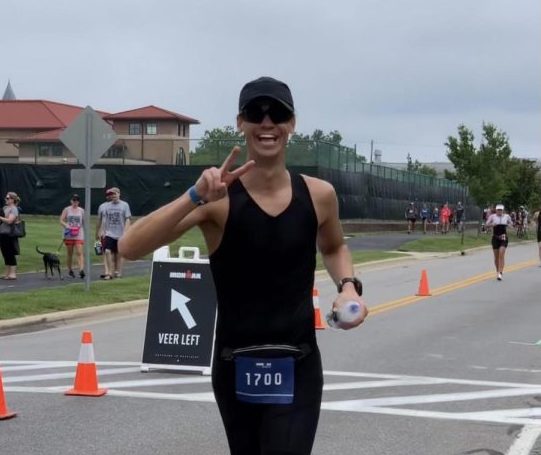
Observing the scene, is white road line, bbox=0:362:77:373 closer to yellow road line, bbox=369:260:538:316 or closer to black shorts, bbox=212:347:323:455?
yellow road line, bbox=369:260:538:316

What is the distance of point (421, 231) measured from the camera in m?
58.5

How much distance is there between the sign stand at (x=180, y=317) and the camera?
31.0 feet

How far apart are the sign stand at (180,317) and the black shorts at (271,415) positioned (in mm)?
5721

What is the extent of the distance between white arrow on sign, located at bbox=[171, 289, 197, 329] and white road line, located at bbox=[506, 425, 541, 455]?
361 centimetres

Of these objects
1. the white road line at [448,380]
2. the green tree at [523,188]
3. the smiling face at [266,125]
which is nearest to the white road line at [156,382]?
the white road line at [448,380]

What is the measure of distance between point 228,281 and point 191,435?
3.60 m

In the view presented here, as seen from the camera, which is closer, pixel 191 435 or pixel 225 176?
pixel 225 176

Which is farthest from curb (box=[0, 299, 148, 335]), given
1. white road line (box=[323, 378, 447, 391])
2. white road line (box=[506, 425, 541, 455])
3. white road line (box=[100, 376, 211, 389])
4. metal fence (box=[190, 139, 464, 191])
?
metal fence (box=[190, 139, 464, 191])

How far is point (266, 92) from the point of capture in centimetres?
364

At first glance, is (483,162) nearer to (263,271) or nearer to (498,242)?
(498,242)

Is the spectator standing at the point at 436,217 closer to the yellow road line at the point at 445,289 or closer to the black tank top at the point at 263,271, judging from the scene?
the yellow road line at the point at 445,289

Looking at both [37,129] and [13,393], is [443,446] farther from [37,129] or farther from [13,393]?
[37,129]

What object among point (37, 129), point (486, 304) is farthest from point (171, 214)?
point (37, 129)

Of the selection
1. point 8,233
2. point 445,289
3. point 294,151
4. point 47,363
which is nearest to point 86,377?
point 47,363
